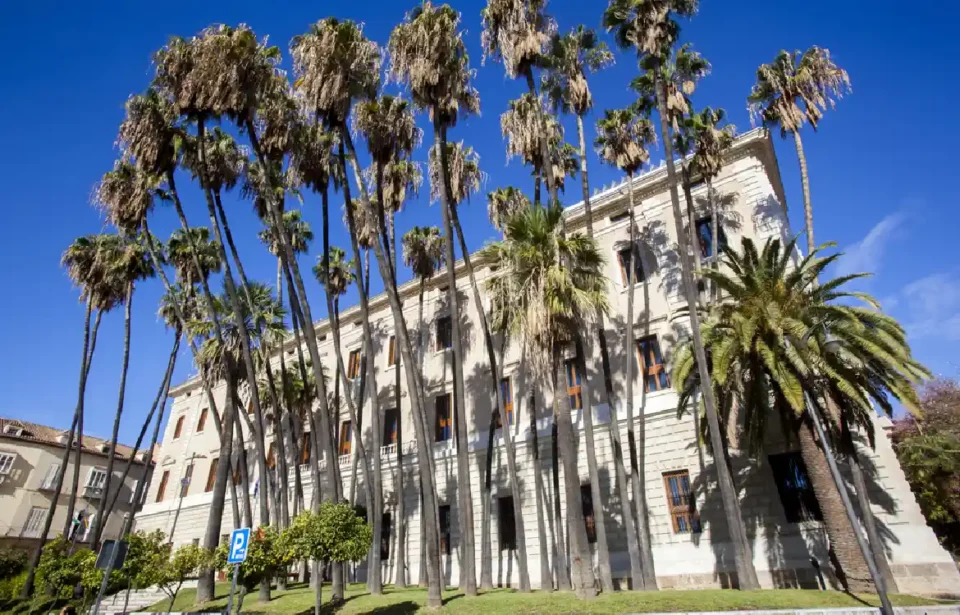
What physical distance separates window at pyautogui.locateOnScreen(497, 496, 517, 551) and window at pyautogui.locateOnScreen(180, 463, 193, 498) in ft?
84.6

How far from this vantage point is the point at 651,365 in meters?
20.4

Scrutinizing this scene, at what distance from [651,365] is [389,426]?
15.1 metres

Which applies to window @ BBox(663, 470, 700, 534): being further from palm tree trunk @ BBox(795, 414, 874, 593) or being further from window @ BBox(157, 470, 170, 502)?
window @ BBox(157, 470, 170, 502)

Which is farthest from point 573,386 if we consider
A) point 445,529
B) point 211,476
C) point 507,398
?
point 211,476

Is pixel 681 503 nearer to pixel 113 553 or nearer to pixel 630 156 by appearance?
pixel 630 156

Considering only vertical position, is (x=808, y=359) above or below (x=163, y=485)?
below

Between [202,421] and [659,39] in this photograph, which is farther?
[202,421]

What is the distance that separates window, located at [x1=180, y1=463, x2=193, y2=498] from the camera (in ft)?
119

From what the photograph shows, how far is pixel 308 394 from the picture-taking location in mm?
27500

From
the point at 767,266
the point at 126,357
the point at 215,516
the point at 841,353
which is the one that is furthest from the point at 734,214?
Result: the point at 126,357

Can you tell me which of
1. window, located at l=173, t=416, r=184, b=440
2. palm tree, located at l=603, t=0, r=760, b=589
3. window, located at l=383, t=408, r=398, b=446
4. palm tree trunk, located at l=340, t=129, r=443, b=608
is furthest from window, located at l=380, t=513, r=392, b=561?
window, located at l=173, t=416, r=184, b=440

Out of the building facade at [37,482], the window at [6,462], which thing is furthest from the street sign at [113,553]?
the window at [6,462]

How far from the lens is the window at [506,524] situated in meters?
21.1

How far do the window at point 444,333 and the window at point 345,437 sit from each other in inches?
299
